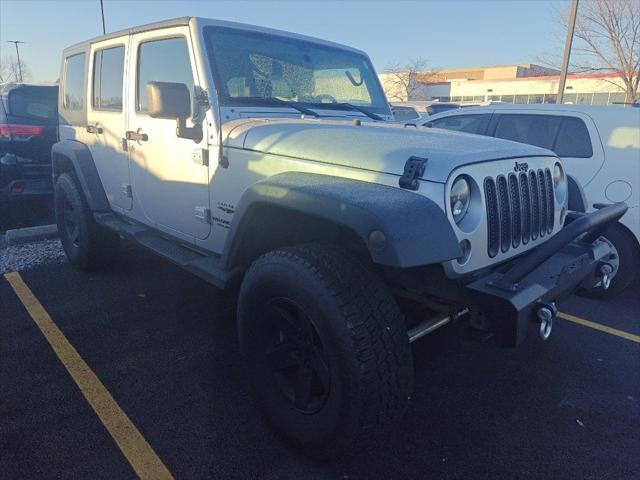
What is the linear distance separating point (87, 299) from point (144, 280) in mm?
591

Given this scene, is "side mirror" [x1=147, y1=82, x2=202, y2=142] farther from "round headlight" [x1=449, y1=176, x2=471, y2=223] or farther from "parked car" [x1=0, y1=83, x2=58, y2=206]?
"parked car" [x1=0, y1=83, x2=58, y2=206]

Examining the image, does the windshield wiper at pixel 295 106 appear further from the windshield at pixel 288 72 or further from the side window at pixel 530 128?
the side window at pixel 530 128

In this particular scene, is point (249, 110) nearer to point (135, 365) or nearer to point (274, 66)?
point (274, 66)

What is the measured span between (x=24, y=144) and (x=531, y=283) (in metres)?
6.67

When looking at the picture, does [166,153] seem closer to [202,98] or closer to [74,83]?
[202,98]

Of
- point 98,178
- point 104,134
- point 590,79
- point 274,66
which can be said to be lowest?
point 98,178

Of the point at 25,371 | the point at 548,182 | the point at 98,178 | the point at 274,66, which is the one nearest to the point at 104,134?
the point at 98,178

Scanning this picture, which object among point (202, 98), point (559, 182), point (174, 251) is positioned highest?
point (202, 98)

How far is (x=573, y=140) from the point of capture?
15.4 feet

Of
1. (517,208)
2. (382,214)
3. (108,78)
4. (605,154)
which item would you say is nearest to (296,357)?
(382,214)

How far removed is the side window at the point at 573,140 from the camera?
458 centimetres

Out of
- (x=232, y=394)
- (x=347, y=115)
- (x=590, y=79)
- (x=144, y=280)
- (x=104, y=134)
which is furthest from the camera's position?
(x=590, y=79)

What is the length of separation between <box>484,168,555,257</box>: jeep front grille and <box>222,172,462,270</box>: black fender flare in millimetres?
380

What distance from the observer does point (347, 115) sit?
348 centimetres
